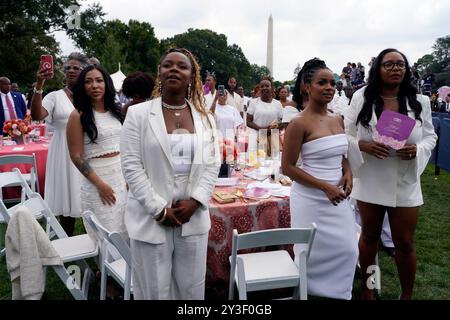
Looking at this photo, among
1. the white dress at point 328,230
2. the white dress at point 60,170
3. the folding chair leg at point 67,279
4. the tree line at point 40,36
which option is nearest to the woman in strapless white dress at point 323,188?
the white dress at point 328,230

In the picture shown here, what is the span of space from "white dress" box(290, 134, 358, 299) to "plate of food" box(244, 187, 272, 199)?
57 centimetres

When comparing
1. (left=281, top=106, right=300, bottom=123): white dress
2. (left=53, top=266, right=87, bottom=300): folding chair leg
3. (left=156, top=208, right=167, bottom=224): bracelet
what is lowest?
(left=53, top=266, right=87, bottom=300): folding chair leg

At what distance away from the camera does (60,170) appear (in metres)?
4.29

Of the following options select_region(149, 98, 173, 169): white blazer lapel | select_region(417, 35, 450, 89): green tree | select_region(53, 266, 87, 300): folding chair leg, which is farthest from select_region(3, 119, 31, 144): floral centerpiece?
select_region(417, 35, 450, 89): green tree

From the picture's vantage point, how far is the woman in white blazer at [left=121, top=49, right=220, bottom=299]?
6.78 feet

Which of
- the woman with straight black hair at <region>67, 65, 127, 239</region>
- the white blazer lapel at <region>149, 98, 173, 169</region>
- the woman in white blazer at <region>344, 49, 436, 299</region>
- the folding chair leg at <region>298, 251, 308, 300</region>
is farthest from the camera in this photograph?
the woman with straight black hair at <region>67, 65, 127, 239</region>

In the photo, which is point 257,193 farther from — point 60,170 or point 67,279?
point 60,170

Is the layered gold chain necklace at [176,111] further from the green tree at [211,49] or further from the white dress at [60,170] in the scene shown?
the green tree at [211,49]

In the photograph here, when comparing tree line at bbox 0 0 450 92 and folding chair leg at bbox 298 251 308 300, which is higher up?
tree line at bbox 0 0 450 92

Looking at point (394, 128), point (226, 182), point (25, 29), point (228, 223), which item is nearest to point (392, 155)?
point (394, 128)

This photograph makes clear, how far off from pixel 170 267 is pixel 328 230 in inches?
47.5

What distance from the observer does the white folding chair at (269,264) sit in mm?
2328

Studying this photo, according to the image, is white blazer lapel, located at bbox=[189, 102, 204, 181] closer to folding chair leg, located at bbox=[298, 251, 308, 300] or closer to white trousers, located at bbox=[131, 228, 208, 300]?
white trousers, located at bbox=[131, 228, 208, 300]

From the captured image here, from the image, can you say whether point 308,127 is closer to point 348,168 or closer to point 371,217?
point 348,168
